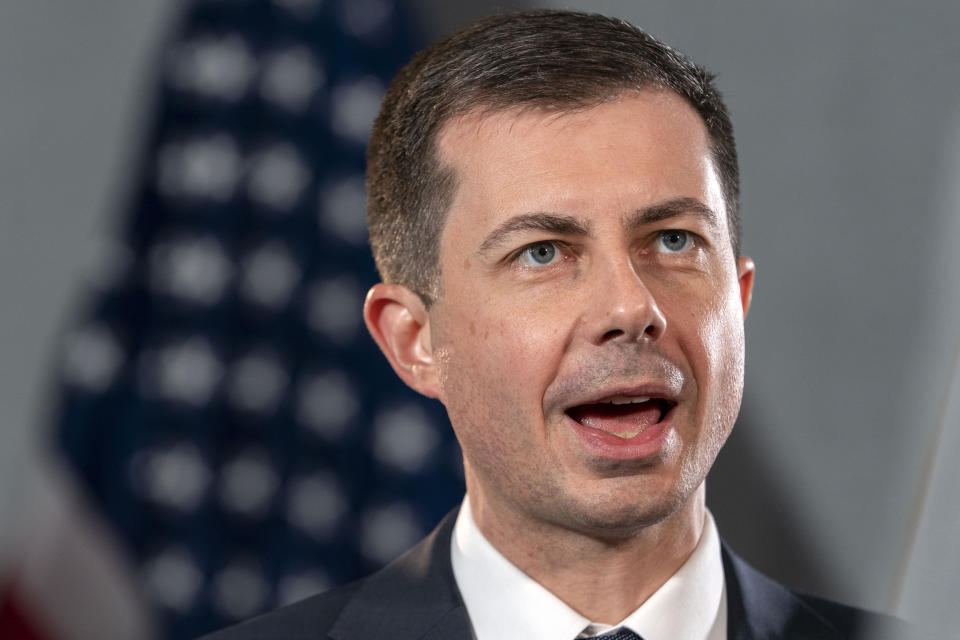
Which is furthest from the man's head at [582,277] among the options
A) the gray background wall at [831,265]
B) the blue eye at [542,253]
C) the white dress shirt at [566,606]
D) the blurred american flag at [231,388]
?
the blurred american flag at [231,388]

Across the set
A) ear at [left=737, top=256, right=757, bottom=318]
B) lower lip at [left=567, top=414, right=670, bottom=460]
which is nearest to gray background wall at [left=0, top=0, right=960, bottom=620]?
ear at [left=737, top=256, right=757, bottom=318]

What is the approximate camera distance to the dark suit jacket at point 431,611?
197cm

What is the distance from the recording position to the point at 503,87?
1.86 metres

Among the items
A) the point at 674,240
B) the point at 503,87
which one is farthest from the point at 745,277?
the point at 503,87

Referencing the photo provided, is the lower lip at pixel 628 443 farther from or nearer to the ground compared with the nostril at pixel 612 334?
nearer to the ground

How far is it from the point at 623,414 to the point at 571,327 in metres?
0.16

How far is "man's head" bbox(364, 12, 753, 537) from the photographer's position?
1.71 m

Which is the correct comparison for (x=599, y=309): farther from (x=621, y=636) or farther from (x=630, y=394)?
(x=621, y=636)

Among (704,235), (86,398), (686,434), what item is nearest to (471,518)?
(686,434)

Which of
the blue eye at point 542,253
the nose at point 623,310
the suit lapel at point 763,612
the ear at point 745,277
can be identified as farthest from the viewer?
the ear at point 745,277

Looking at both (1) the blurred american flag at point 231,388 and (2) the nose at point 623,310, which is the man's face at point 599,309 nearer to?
(2) the nose at point 623,310

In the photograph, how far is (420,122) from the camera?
202cm

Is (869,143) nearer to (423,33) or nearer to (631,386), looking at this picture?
(423,33)

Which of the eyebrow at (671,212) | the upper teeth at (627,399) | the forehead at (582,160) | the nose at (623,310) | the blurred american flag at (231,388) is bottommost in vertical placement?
the blurred american flag at (231,388)
